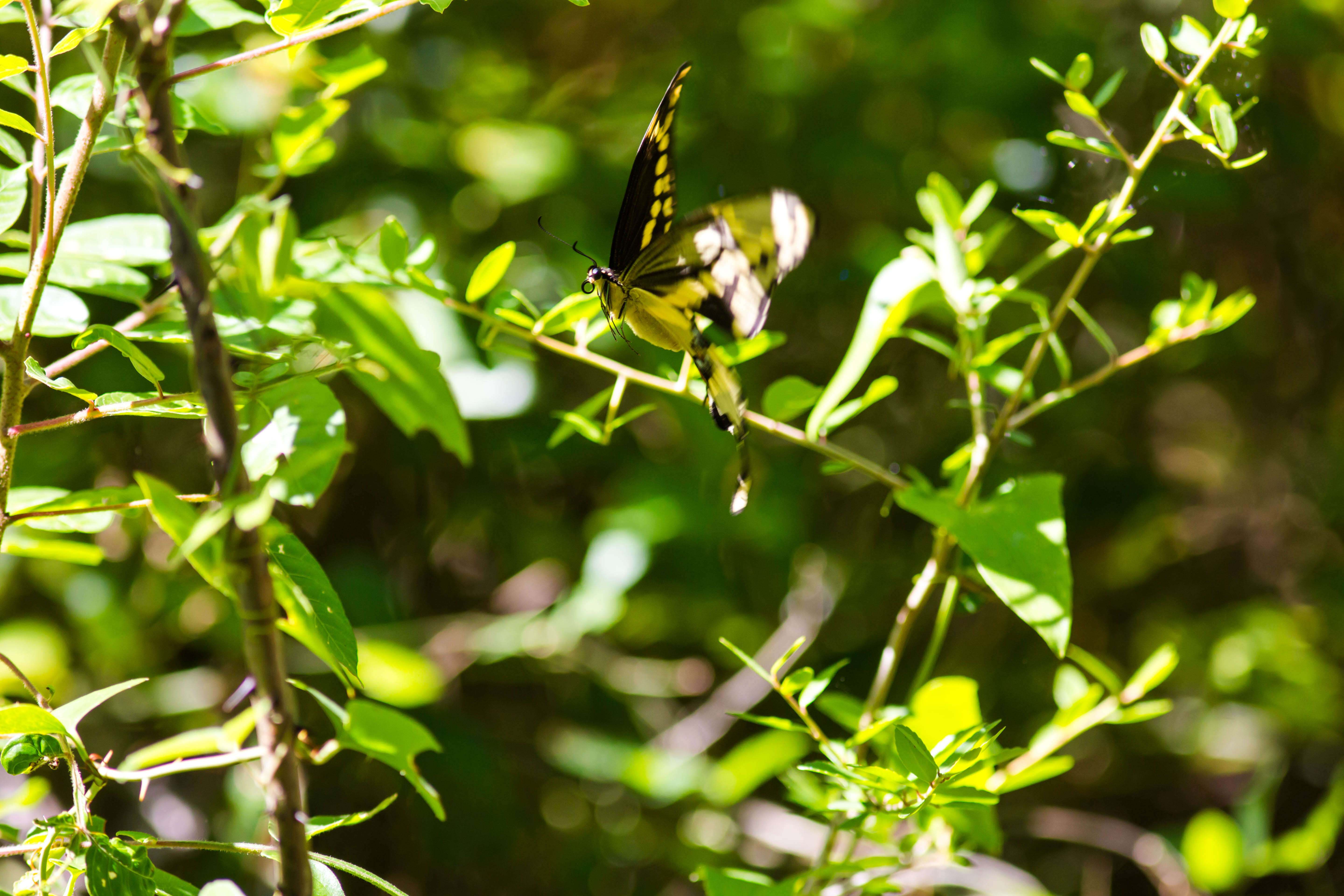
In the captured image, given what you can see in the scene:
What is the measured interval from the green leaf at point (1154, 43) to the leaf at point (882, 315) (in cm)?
16

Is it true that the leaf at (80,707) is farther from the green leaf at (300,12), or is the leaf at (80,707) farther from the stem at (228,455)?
the green leaf at (300,12)

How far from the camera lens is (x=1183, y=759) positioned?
158 cm

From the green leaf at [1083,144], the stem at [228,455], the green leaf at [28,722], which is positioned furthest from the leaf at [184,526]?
the green leaf at [1083,144]

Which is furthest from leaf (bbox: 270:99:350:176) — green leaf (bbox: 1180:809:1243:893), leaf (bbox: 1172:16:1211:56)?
green leaf (bbox: 1180:809:1243:893)

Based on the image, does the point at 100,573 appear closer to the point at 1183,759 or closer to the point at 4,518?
the point at 4,518

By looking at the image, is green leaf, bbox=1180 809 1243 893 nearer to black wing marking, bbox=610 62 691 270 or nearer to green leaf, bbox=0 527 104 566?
black wing marking, bbox=610 62 691 270

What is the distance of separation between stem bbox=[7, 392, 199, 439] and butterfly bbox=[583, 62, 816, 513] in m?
0.26

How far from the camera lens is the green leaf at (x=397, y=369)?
1.07 feet

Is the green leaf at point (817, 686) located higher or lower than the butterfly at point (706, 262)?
lower

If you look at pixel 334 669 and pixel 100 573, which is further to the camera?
pixel 100 573

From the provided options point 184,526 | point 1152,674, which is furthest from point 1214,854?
point 184,526

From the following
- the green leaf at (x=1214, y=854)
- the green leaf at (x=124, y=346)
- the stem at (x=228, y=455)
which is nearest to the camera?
the stem at (x=228, y=455)

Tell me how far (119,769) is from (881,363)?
1.12 metres

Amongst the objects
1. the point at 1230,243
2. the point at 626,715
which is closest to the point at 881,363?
the point at 626,715
